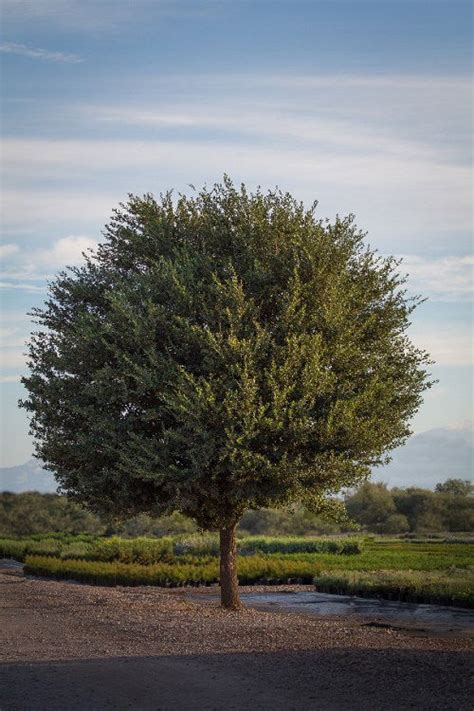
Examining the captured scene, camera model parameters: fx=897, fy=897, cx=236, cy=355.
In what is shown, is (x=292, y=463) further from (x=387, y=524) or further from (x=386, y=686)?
(x=387, y=524)

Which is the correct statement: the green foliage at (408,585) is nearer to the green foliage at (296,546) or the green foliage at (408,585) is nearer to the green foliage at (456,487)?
the green foliage at (296,546)

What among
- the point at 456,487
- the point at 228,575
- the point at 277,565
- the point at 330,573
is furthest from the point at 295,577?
the point at 456,487

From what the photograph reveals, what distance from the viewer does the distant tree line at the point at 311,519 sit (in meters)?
68.1

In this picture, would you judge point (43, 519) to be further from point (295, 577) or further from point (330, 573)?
point (330, 573)

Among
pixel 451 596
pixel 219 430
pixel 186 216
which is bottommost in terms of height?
pixel 451 596

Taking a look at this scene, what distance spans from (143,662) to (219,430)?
640 cm

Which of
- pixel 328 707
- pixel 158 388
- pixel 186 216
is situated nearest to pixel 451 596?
pixel 158 388

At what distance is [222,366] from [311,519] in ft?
199

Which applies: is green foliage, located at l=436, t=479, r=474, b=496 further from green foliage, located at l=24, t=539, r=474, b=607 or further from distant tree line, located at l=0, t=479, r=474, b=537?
green foliage, located at l=24, t=539, r=474, b=607

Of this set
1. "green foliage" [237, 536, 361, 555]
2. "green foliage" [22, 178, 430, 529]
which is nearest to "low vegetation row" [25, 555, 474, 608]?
"green foliage" [22, 178, 430, 529]

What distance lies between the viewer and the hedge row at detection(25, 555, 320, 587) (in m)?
31.8

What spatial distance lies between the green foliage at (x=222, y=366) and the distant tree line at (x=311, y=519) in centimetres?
4405

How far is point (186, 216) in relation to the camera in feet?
72.3

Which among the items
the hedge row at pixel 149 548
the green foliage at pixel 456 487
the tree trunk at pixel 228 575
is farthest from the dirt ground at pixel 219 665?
the green foliage at pixel 456 487
